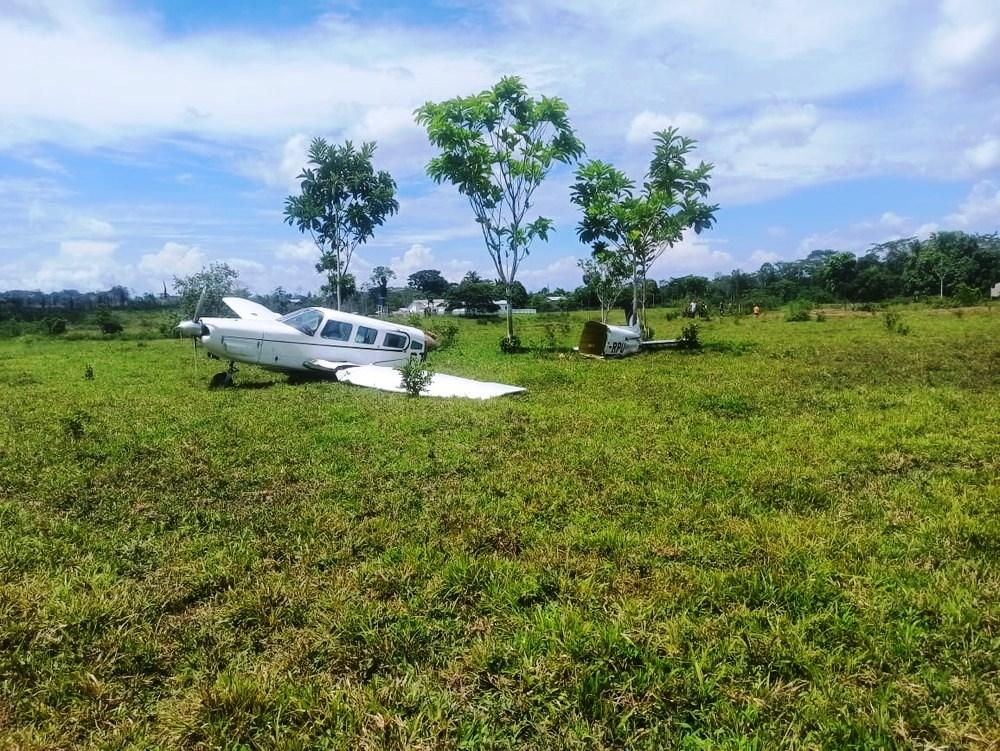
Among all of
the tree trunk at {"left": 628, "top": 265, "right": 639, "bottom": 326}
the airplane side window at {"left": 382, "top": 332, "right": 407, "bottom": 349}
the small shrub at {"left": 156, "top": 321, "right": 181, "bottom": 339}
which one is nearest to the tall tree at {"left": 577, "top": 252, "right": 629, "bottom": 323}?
the tree trunk at {"left": 628, "top": 265, "right": 639, "bottom": 326}

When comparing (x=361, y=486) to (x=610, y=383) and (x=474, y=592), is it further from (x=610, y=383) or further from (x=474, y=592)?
(x=610, y=383)

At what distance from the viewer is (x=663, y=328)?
32.0m

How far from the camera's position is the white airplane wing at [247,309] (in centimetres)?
1438

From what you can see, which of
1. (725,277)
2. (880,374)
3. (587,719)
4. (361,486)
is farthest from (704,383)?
(725,277)

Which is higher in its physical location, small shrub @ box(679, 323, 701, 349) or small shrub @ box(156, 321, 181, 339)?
small shrub @ box(156, 321, 181, 339)

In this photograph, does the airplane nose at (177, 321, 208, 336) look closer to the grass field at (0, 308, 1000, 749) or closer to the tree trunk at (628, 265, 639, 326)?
the grass field at (0, 308, 1000, 749)

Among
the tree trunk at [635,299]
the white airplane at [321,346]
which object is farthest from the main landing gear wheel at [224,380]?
the tree trunk at [635,299]

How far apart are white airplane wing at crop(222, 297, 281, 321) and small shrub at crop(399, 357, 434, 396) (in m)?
Answer: 4.72

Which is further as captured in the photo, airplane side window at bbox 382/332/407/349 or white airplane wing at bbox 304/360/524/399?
airplane side window at bbox 382/332/407/349

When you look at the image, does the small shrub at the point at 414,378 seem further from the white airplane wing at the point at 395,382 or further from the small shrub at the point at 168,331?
the small shrub at the point at 168,331

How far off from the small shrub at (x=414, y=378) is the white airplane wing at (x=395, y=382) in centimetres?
25

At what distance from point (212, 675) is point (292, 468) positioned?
3.61 m

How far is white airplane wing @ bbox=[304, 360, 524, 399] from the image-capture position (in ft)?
37.0

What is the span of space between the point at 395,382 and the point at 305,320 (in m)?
2.98
